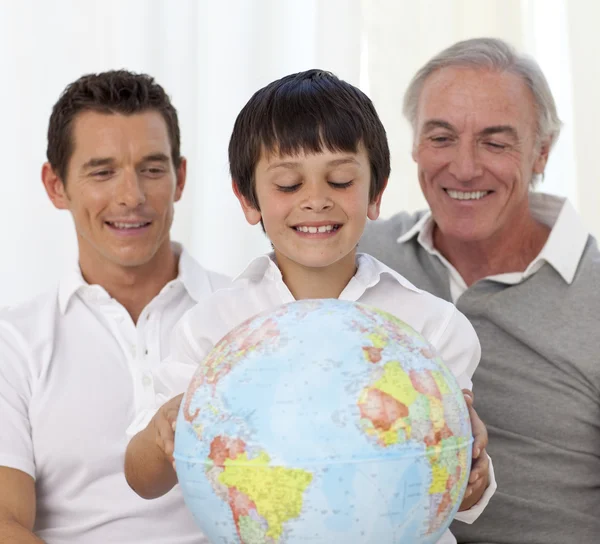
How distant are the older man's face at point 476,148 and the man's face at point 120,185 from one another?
776mm

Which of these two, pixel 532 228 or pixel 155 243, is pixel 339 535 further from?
pixel 532 228

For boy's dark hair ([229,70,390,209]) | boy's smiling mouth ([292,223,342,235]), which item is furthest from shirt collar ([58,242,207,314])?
boy's smiling mouth ([292,223,342,235])

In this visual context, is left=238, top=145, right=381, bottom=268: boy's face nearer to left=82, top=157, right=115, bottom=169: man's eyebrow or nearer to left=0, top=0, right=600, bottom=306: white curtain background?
left=82, top=157, right=115, bottom=169: man's eyebrow

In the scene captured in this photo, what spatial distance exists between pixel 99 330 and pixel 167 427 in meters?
0.81

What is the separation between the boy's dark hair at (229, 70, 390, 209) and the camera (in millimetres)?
1833

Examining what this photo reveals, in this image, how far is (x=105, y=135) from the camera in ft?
8.24

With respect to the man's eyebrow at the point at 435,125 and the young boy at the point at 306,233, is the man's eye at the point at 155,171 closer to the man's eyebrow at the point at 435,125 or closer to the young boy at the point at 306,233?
the young boy at the point at 306,233

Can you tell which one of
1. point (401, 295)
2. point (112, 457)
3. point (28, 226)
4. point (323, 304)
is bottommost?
point (112, 457)

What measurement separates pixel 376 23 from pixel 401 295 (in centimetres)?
189

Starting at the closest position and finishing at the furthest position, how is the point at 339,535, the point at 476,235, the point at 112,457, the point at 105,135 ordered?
the point at 339,535 → the point at 112,457 → the point at 105,135 → the point at 476,235

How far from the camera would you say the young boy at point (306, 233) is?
6.01 ft

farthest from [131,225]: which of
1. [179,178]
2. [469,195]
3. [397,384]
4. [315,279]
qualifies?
[397,384]

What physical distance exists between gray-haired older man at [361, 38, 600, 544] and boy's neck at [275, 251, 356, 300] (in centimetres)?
77

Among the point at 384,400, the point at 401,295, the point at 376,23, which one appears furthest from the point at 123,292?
the point at 376,23
